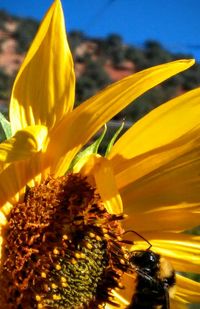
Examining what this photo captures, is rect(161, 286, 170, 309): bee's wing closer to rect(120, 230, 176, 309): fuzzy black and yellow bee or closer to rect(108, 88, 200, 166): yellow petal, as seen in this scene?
rect(120, 230, 176, 309): fuzzy black and yellow bee

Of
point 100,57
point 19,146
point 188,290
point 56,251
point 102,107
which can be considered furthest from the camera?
point 100,57

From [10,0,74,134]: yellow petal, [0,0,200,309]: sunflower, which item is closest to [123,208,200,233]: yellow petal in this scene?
[0,0,200,309]: sunflower

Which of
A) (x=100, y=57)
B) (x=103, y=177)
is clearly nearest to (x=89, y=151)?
(x=103, y=177)

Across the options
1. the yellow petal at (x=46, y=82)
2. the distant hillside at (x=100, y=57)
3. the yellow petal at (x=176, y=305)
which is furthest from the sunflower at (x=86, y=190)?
the distant hillside at (x=100, y=57)

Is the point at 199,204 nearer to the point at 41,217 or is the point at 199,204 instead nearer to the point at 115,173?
the point at 115,173

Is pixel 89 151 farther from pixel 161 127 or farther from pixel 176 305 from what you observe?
pixel 176 305

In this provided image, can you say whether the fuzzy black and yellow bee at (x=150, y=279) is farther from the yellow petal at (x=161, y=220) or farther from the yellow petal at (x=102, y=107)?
the yellow petal at (x=102, y=107)

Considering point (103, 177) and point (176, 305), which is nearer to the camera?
point (103, 177)
